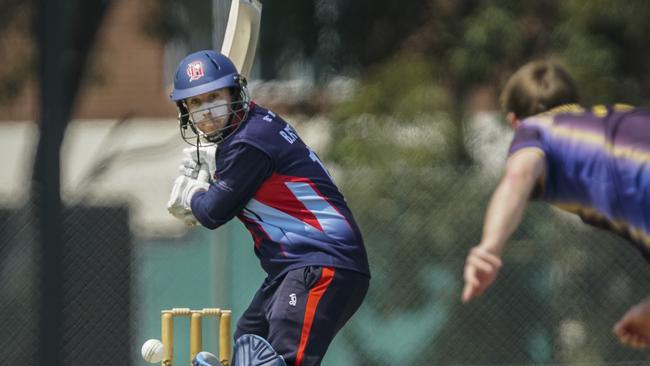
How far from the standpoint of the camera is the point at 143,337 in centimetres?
930

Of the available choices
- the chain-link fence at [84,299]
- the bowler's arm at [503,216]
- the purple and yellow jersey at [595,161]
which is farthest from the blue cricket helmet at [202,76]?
the chain-link fence at [84,299]

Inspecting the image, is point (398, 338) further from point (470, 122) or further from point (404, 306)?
point (470, 122)

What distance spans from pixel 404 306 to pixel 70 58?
3.73 m

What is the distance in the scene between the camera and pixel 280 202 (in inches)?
190

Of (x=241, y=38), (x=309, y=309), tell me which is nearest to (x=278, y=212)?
(x=309, y=309)

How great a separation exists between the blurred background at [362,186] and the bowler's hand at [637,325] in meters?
4.86

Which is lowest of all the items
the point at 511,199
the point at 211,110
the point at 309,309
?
the point at 309,309

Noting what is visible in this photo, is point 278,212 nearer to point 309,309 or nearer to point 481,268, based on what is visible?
point 309,309

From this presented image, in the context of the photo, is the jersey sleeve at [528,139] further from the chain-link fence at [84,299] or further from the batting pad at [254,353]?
the chain-link fence at [84,299]

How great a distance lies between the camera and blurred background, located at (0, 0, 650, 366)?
9.00 m

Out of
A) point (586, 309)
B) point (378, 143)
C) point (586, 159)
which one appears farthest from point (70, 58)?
point (586, 159)

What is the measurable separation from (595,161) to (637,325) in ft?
1.62

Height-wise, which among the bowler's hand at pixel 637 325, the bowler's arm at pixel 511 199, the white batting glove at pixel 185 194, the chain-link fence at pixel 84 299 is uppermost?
the bowler's arm at pixel 511 199

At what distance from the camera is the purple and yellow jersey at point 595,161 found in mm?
3500
